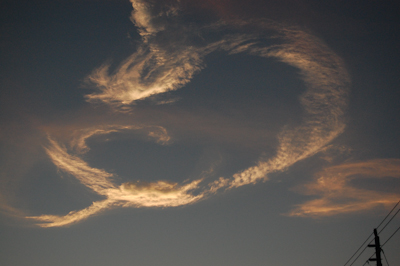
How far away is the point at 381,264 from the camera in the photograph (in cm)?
2770

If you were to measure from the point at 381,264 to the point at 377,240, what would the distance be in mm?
2093

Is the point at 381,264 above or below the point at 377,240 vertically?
below

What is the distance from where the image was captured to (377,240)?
28953mm
